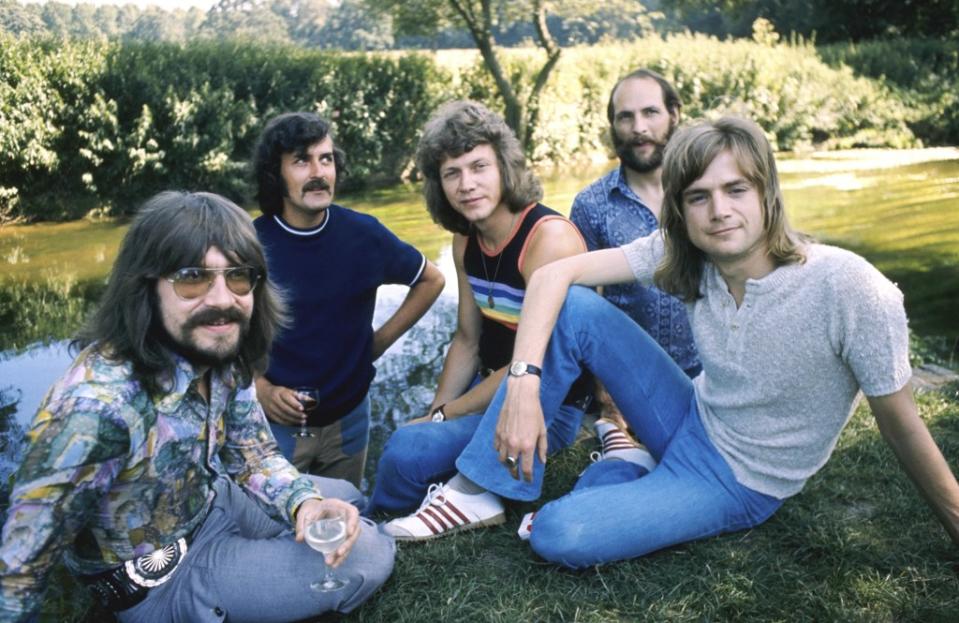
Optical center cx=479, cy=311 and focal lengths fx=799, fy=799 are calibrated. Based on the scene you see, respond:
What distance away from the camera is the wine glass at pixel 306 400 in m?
3.72

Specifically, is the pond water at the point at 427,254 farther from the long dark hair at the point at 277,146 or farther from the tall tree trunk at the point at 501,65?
the tall tree trunk at the point at 501,65

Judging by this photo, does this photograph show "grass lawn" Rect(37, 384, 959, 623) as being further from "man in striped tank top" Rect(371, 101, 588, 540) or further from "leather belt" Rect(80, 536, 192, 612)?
"leather belt" Rect(80, 536, 192, 612)

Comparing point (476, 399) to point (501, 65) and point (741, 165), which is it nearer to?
point (741, 165)

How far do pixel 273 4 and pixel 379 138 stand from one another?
20.9 metres


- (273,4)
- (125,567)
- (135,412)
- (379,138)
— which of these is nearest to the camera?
(135,412)

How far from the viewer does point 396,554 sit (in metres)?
2.85

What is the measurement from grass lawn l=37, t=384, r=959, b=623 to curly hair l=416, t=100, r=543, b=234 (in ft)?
4.35

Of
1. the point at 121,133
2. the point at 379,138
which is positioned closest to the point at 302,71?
the point at 379,138

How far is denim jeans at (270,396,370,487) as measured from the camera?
12.6 feet

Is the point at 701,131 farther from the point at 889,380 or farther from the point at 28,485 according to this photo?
the point at 28,485

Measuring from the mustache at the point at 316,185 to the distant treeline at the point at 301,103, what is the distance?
9393 millimetres

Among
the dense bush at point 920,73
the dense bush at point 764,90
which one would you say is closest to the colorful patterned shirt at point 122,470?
the dense bush at point 764,90

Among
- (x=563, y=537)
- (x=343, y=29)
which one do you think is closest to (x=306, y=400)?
(x=563, y=537)

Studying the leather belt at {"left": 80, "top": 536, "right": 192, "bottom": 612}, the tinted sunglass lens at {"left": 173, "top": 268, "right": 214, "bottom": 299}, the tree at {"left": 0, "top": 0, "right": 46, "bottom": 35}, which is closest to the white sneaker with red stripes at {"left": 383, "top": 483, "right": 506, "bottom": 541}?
the leather belt at {"left": 80, "top": 536, "right": 192, "bottom": 612}
